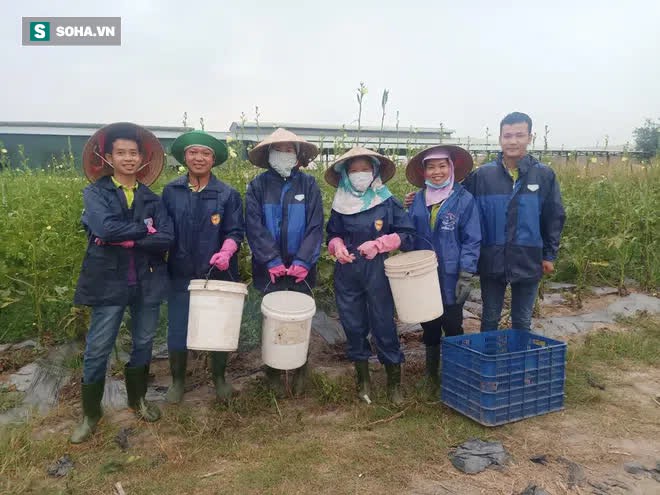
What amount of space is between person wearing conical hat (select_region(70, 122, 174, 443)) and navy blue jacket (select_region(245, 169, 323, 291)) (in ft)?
1.88

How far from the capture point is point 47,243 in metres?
4.01

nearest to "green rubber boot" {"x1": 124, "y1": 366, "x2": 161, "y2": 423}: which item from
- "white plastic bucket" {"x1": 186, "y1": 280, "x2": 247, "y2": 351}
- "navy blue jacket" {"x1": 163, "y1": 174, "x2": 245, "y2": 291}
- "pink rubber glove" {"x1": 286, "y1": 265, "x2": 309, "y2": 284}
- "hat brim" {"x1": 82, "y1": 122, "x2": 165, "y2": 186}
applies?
"white plastic bucket" {"x1": 186, "y1": 280, "x2": 247, "y2": 351}

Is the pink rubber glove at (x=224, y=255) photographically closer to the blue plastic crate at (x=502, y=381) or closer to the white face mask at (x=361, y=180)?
the white face mask at (x=361, y=180)


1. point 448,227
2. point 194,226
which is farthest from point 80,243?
point 448,227

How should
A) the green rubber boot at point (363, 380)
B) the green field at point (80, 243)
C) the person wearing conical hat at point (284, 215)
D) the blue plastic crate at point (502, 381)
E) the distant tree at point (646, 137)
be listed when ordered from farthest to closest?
the distant tree at point (646, 137)
the green field at point (80, 243)
the green rubber boot at point (363, 380)
the person wearing conical hat at point (284, 215)
the blue plastic crate at point (502, 381)

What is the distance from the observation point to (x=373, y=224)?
337cm

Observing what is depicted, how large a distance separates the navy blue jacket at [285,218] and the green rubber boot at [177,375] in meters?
0.77

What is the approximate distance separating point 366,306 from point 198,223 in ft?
4.19

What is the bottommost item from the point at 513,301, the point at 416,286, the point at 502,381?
the point at 502,381

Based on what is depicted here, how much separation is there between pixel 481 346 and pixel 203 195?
2240 millimetres

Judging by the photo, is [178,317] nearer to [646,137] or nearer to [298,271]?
[298,271]

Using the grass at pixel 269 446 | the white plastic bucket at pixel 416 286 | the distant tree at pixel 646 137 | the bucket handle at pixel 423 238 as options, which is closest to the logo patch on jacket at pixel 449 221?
→ the bucket handle at pixel 423 238

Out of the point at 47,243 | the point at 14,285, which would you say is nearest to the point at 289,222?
the point at 47,243

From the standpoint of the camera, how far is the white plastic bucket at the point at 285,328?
310 cm
